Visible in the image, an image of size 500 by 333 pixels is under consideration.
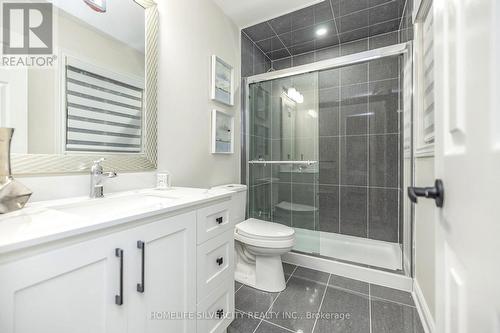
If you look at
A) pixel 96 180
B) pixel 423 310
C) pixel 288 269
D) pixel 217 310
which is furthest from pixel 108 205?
pixel 423 310

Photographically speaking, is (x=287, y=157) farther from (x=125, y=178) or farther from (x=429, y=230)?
(x=125, y=178)

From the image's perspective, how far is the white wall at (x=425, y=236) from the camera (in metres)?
1.21

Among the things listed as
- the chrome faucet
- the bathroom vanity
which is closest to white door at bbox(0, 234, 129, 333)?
the bathroom vanity

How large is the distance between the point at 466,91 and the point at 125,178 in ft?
4.47

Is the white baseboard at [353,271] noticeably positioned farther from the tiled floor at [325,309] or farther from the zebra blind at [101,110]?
the zebra blind at [101,110]

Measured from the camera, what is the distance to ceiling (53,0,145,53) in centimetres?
104

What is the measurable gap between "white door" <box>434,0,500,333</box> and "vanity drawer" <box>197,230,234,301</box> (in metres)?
0.82

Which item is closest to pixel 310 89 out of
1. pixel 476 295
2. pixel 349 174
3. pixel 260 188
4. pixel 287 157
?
pixel 287 157

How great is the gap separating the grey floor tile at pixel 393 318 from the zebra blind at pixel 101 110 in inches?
69.3

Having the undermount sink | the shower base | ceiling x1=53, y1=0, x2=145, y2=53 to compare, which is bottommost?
the shower base

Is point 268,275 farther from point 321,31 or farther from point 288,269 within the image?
point 321,31

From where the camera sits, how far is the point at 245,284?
1.71 m

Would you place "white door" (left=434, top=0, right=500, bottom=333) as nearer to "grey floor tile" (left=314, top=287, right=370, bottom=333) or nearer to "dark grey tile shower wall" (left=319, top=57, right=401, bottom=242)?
"grey floor tile" (left=314, top=287, right=370, bottom=333)

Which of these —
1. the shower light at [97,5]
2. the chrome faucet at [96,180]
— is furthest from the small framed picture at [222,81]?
the chrome faucet at [96,180]
